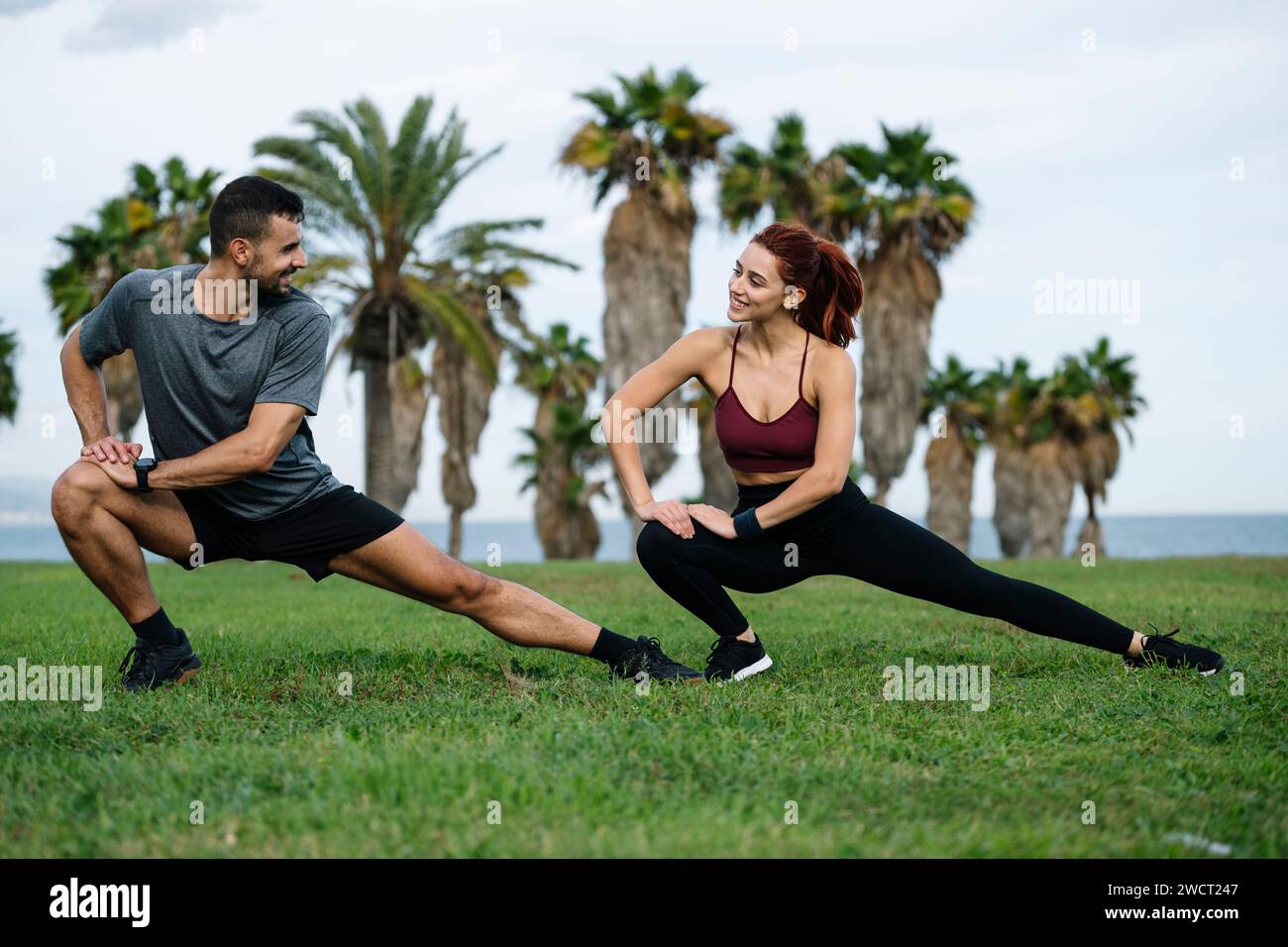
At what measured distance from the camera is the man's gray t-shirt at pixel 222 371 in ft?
15.1

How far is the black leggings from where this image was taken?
487 centimetres

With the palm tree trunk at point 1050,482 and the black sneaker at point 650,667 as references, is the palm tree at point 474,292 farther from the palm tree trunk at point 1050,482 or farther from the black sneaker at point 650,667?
the palm tree trunk at point 1050,482

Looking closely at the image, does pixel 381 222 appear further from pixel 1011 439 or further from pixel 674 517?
pixel 1011 439

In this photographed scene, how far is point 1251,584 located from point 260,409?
10.1m

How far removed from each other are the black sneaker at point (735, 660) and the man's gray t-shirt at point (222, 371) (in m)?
1.81

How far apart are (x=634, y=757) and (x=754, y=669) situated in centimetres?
173

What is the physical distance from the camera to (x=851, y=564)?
4926 millimetres

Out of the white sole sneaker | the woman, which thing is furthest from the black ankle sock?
→ the white sole sneaker

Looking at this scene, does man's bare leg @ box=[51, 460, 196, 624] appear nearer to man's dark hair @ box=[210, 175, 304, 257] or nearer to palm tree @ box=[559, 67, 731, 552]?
man's dark hair @ box=[210, 175, 304, 257]

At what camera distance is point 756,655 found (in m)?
5.09

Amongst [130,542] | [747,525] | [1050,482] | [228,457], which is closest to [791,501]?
[747,525]
